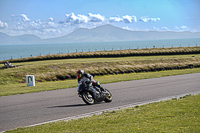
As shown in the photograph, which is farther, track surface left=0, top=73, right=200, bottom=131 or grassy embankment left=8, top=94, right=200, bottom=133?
track surface left=0, top=73, right=200, bottom=131

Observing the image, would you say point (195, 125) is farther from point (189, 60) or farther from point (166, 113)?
point (189, 60)

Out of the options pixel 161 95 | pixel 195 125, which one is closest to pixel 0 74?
pixel 161 95

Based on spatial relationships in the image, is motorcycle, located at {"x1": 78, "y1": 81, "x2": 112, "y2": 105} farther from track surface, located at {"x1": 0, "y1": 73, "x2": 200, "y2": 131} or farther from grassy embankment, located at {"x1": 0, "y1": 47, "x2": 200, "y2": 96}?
grassy embankment, located at {"x1": 0, "y1": 47, "x2": 200, "y2": 96}

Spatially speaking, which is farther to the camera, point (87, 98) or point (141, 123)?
point (87, 98)

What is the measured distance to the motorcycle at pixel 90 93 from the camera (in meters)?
14.2

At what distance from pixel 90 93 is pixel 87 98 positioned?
0.28 meters

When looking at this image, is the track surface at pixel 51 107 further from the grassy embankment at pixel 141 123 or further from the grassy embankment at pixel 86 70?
the grassy embankment at pixel 86 70

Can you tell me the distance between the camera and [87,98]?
14.4 metres

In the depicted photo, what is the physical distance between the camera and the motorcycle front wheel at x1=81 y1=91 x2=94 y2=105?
14250mm

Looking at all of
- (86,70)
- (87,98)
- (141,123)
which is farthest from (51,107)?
(86,70)

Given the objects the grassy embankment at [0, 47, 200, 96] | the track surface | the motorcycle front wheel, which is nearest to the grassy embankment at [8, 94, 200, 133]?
the track surface

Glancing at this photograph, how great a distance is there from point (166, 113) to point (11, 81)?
73.9ft

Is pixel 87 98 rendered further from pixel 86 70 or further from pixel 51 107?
pixel 86 70

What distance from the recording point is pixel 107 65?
4025 centimetres
